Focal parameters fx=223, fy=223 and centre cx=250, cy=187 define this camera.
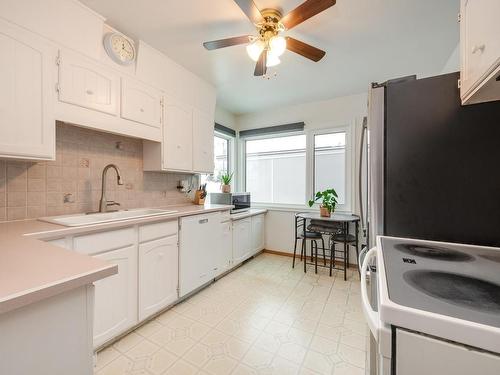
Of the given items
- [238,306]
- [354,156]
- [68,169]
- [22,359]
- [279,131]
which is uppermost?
[279,131]

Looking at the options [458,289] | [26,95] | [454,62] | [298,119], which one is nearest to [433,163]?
[458,289]

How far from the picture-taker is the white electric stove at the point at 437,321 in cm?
41

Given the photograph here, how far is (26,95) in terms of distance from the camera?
1.33 meters

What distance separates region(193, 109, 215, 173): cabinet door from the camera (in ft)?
8.74

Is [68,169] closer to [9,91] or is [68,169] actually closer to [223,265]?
[9,91]

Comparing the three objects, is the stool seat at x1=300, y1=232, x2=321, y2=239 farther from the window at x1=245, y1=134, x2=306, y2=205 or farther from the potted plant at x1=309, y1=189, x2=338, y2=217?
the window at x1=245, y1=134, x2=306, y2=205

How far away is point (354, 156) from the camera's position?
3117 millimetres

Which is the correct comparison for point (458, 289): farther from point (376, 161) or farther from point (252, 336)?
point (252, 336)

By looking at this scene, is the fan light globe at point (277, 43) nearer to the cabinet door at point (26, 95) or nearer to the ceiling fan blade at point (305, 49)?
the ceiling fan blade at point (305, 49)

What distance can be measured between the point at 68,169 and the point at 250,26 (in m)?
1.83

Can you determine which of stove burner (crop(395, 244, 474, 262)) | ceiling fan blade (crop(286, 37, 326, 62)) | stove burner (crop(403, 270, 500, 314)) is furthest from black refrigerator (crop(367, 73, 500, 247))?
ceiling fan blade (crop(286, 37, 326, 62))

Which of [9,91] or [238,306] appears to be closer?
[9,91]

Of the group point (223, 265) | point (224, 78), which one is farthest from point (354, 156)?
point (223, 265)

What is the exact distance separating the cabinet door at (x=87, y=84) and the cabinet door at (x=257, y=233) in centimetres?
230
